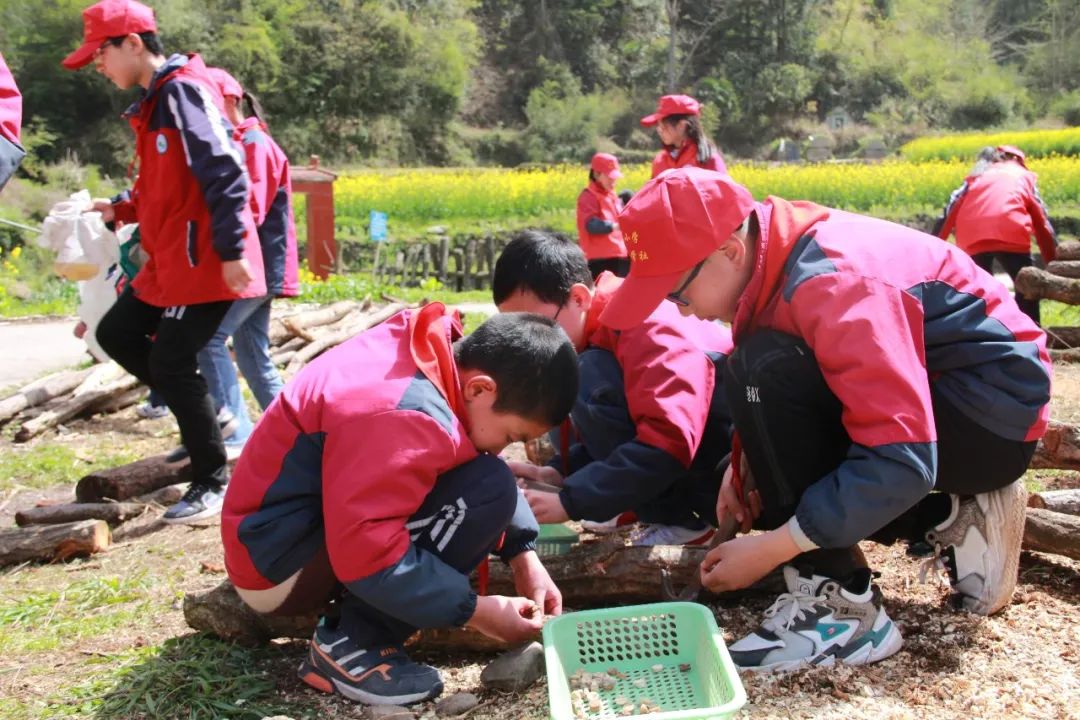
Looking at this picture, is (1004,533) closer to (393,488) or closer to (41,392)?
(393,488)

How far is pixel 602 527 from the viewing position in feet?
11.1

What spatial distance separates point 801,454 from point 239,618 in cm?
138

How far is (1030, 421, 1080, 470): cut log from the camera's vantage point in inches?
116

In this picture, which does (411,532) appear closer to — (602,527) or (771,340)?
(771,340)

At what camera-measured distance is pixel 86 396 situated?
221 inches

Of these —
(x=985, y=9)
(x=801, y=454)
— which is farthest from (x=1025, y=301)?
(x=985, y=9)

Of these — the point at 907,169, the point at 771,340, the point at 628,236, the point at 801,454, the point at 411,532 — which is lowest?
the point at 907,169

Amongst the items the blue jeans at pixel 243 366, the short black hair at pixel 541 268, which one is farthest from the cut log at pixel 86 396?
the short black hair at pixel 541 268

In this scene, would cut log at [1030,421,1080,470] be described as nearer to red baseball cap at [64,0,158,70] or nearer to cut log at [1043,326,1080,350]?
red baseball cap at [64,0,158,70]

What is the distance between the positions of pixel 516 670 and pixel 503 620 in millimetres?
118

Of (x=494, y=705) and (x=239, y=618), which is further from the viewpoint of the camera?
(x=239, y=618)

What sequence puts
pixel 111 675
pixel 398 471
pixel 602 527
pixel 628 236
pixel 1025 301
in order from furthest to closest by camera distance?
pixel 1025 301, pixel 602 527, pixel 111 675, pixel 628 236, pixel 398 471

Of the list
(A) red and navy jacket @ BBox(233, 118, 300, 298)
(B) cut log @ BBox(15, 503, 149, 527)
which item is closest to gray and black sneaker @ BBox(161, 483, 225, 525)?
(B) cut log @ BBox(15, 503, 149, 527)

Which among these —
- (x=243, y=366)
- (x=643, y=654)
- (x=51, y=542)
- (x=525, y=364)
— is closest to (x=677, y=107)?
(x=243, y=366)
